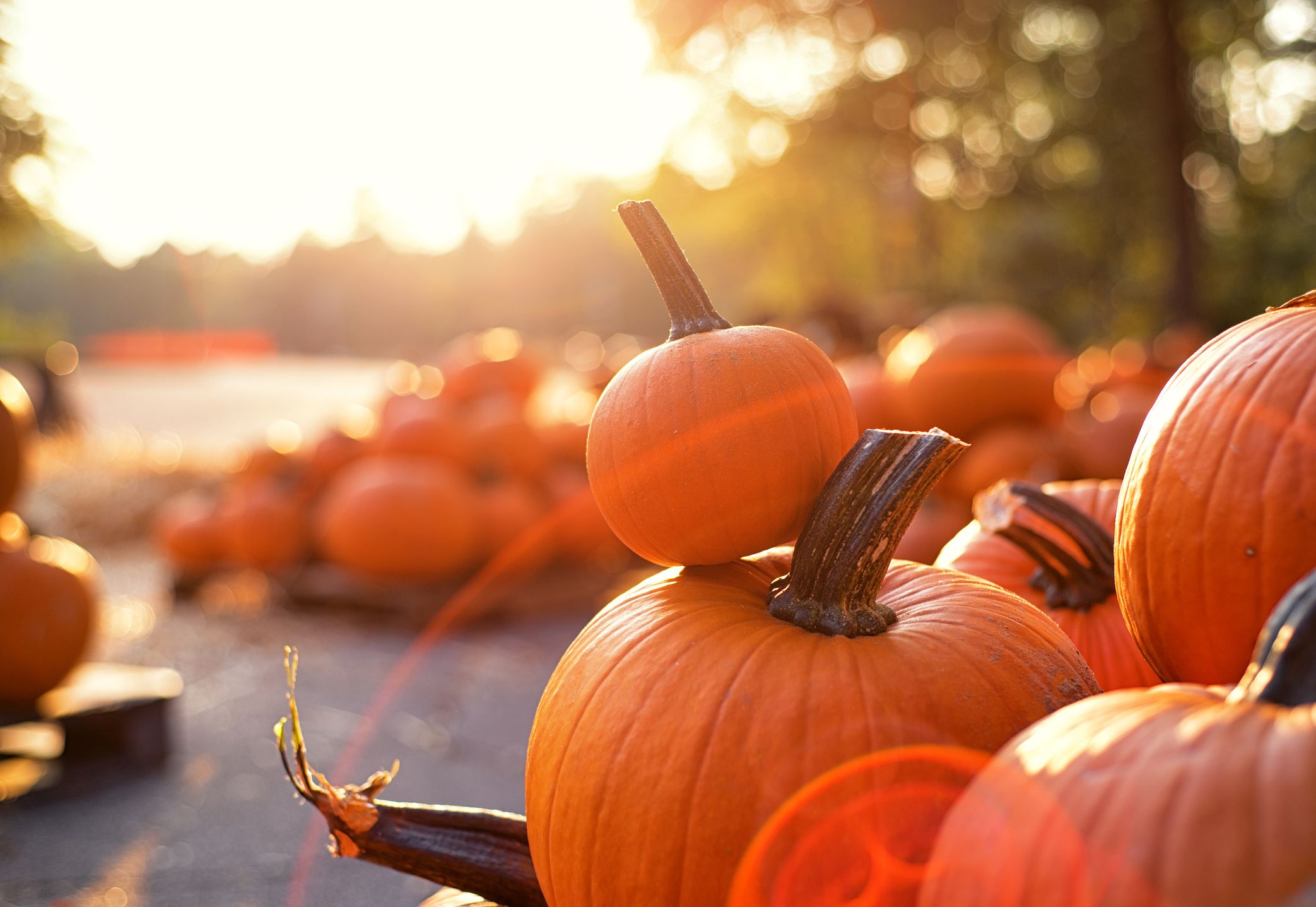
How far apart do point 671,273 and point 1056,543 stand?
73 cm

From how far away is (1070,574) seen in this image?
150 centimetres

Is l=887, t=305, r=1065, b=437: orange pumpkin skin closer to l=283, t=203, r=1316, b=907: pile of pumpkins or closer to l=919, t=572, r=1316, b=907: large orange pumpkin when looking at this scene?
l=283, t=203, r=1316, b=907: pile of pumpkins

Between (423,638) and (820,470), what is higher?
(820,470)

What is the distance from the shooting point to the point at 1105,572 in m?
1.48

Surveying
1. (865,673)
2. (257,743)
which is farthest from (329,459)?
(865,673)

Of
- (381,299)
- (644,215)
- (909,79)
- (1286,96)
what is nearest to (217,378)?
(381,299)

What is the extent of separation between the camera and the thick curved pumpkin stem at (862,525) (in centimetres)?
107

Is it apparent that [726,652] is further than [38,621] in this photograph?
No

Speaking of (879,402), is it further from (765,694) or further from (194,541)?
(194,541)

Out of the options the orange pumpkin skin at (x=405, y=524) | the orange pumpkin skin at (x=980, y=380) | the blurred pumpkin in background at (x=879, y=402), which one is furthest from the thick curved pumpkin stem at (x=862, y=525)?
the orange pumpkin skin at (x=405, y=524)

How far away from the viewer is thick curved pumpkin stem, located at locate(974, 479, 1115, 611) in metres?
1.41

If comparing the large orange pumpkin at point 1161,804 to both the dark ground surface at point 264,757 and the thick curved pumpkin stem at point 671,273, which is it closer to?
the thick curved pumpkin stem at point 671,273

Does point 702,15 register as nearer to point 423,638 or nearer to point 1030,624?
point 423,638

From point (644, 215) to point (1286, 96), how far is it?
1892 cm
